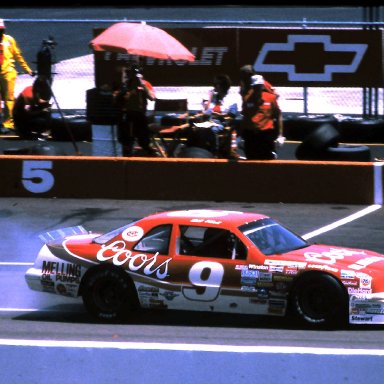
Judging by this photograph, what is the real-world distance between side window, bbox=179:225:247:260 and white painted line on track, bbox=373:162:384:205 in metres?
5.74

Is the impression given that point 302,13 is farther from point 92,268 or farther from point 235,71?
point 92,268

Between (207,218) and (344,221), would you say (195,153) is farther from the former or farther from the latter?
(207,218)

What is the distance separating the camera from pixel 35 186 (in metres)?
16.7

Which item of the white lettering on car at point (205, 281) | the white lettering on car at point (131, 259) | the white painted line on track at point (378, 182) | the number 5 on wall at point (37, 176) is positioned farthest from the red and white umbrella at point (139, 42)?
the white lettering on car at point (205, 281)

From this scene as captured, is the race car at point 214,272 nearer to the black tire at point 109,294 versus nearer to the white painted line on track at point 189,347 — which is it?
the black tire at point 109,294

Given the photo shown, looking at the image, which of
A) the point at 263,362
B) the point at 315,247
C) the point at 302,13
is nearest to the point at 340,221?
the point at 315,247

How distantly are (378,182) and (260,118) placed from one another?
1952 millimetres

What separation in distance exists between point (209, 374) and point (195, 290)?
184 centimetres

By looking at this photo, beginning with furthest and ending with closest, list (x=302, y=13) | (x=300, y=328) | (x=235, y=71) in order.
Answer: (x=302, y=13), (x=235, y=71), (x=300, y=328)

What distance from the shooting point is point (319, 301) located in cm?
1005

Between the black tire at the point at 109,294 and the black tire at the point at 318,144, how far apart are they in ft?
22.5

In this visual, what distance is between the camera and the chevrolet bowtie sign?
20500mm

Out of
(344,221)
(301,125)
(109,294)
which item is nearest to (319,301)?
(109,294)

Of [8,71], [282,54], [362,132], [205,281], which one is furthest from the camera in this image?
[282,54]
